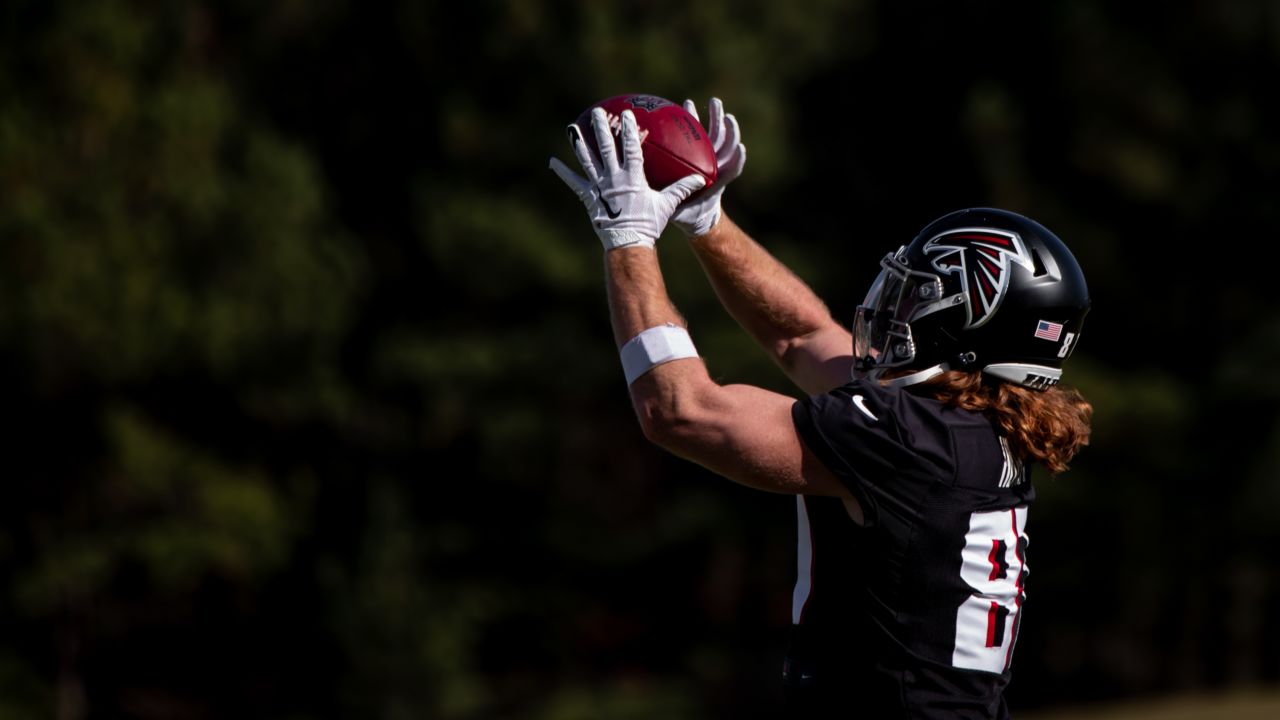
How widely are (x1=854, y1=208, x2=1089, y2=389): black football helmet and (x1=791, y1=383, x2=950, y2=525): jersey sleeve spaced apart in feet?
0.88

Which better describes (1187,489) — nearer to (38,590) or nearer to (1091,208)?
(1091,208)

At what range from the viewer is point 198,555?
58.3ft

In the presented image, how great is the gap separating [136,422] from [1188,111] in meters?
14.1

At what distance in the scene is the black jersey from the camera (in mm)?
3369

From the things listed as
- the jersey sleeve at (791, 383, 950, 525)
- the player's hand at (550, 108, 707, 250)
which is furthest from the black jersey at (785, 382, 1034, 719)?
the player's hand at (550, 108, 707, 250)

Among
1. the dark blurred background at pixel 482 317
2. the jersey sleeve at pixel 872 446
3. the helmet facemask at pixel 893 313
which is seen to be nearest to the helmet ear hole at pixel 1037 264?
the helmet facemask at pixel 893 313

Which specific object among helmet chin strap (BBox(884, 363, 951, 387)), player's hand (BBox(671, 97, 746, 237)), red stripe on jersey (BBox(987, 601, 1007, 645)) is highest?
player's hand (BBox(671, 97, 746, 237))

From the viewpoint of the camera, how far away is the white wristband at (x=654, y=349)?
343 centimetres

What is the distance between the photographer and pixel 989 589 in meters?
3.53

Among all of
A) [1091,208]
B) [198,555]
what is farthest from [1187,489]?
[198,555]

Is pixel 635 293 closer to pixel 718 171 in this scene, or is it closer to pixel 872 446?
pixel 872 446

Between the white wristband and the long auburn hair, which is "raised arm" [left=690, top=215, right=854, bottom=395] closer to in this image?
the long auburn hair

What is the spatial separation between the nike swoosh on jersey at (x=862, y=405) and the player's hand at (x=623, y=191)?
2.01 feet

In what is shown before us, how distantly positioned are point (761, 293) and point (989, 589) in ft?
4.33
